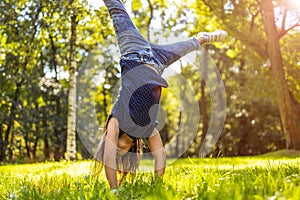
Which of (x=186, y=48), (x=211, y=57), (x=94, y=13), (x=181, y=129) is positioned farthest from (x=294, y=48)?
(x=181, y=129)

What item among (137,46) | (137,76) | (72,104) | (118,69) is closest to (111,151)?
(137,76)

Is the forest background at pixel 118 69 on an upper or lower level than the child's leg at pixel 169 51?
upper

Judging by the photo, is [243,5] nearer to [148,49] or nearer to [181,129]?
[148,49]

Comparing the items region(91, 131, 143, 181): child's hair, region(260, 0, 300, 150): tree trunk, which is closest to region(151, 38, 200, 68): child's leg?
region(91, 131, 143, 181): child's hair

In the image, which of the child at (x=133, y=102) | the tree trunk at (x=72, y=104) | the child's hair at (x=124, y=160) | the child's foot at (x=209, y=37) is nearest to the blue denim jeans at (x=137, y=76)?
the child at (x=133, y=102)

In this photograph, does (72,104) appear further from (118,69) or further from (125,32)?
(118,69)

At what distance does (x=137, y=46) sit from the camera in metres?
3.94

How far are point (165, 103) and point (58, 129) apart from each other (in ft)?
43.1

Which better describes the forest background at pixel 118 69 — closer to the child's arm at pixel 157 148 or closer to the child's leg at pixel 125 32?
the child's arm at pixel 157 148

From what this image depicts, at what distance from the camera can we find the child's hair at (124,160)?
3.85 metres

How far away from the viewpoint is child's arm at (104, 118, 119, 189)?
364 cm

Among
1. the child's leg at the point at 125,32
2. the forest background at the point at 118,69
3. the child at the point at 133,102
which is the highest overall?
the forest background at the point at 118,69

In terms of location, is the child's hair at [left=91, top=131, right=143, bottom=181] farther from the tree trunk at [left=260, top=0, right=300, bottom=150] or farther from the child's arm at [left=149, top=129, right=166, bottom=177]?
the tree trunk at [left=260, top=0, right=300, bottom=150]

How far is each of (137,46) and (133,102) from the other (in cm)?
51
